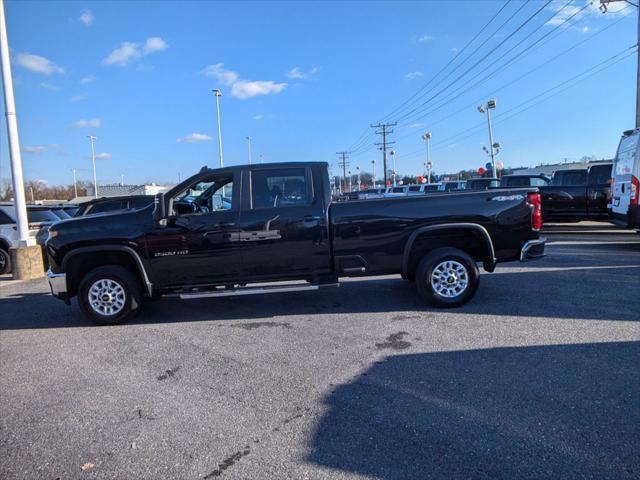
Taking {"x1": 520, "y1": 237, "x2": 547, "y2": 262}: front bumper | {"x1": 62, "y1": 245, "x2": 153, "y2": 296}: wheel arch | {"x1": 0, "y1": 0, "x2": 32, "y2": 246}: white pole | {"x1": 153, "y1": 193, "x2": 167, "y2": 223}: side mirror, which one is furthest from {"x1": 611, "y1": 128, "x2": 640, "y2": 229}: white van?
{"x1": 0, "y1": 0, "x2": 32, "y2": 246}: white pole

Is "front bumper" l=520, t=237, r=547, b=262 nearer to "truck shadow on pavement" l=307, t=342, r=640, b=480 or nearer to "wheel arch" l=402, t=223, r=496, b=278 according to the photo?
"wheel arch" l=402, t=223, r=496, b=278

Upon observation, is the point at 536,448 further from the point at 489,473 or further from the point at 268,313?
the point at 268,313

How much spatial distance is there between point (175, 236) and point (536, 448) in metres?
4.77

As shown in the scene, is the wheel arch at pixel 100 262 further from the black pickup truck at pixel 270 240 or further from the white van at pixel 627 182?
the white van at pixel 627 182

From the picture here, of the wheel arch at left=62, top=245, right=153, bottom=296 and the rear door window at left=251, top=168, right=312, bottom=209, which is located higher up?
the rear door window at left=251, top=168, right=312, bottom=209

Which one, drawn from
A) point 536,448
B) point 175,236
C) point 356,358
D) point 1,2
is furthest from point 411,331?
point 1,2

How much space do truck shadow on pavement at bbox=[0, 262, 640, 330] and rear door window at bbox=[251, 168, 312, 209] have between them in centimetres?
159

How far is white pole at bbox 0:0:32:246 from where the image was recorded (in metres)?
10.7

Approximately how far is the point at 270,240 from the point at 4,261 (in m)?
9.18

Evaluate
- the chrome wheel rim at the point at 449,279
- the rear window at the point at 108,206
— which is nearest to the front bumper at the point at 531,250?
the chrome wheel rim at the point at 449,279

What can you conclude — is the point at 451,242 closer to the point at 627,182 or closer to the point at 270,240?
the point at 270,240

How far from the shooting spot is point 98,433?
344 cm

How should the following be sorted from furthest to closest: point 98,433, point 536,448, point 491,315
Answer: point 491,315 → point 98,433 → point 536,448

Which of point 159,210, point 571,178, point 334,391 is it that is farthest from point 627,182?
point 159,210
